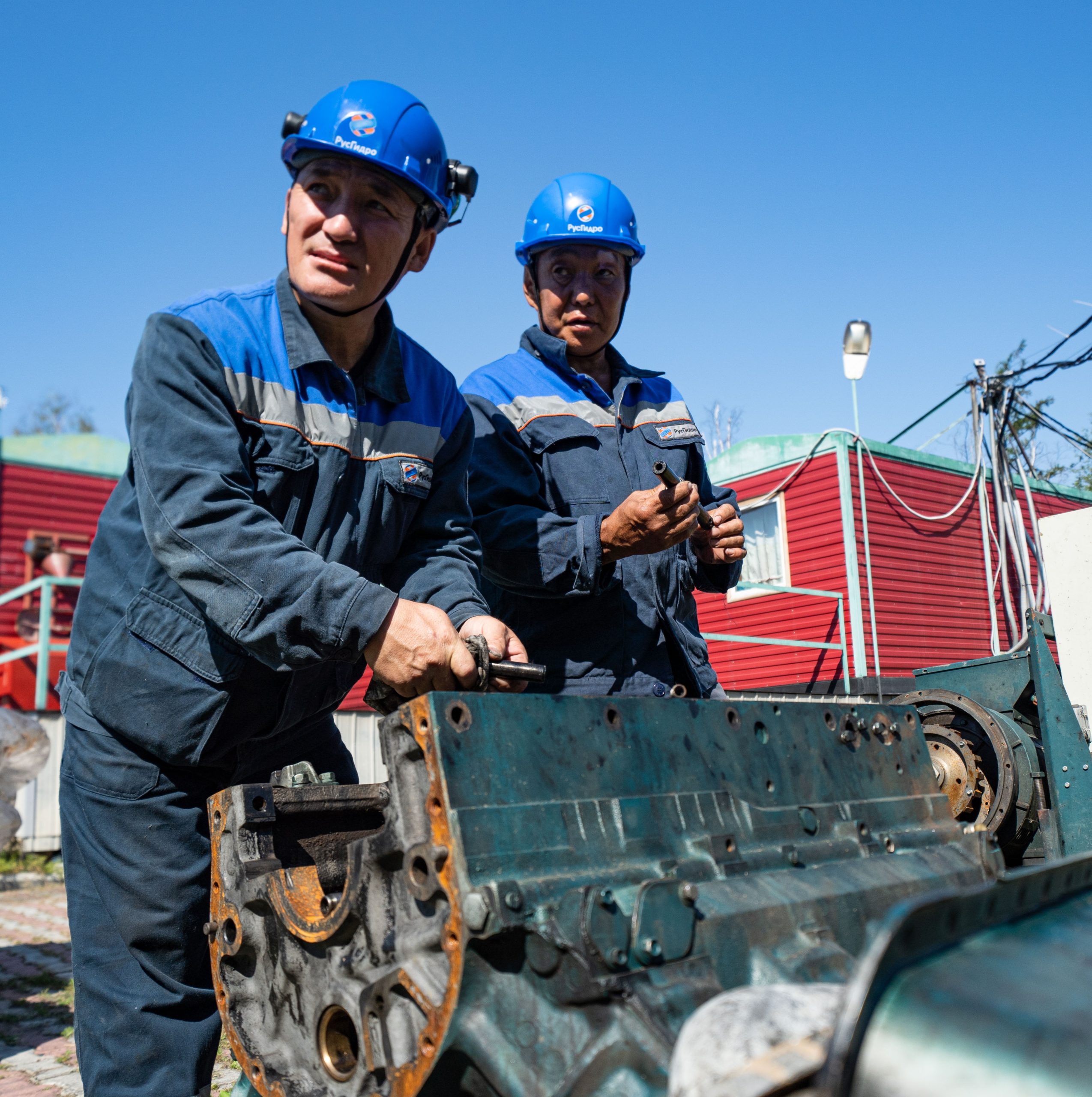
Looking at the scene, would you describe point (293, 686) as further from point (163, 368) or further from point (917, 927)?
point (917, 927)

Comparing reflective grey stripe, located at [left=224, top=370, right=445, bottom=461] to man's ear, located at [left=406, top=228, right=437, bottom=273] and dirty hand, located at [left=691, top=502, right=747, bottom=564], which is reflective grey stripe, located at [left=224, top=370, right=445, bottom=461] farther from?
dirty hand, located at [left=691, top=502, right=747, bottom=564]

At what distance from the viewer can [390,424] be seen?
2369mm

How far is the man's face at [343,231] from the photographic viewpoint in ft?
7.50

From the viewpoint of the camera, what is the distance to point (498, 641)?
2.13m

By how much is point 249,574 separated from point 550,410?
4.87 ft

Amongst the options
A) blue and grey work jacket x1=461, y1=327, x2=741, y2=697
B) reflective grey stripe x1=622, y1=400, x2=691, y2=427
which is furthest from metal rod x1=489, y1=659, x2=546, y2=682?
reflective grey stripe x1=622, y1=400, x2=691, y2=427

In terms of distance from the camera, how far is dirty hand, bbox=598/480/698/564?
2.69 meters

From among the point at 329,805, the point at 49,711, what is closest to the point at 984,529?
the point at 49,711

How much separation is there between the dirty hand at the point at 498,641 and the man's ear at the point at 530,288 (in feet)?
5.33

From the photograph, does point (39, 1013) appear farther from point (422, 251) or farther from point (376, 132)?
point (376, 132)

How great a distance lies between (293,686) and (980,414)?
1440 centimetres

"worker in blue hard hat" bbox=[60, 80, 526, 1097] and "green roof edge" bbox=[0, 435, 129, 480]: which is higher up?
"green roof edge" bbox=[0, 435, 129, 480]

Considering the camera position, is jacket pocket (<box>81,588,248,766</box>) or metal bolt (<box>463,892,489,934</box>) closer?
metal bolt (<box>463,892,489,934</box>)

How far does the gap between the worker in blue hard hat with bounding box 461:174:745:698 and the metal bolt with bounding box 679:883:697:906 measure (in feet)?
3.99
